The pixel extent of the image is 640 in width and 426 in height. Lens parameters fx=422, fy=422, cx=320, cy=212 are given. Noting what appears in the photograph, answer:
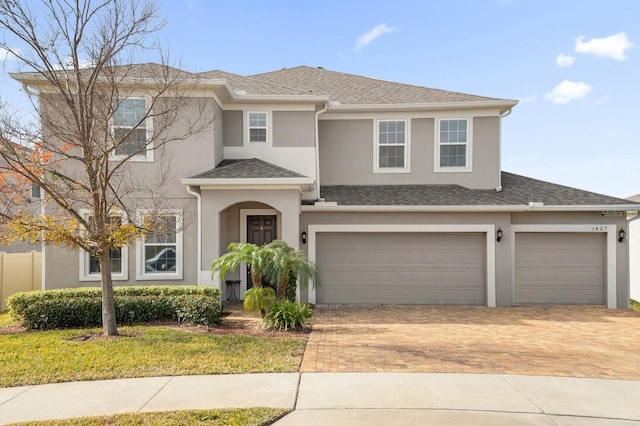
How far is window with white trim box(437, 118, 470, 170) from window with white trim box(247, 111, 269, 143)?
216 inches

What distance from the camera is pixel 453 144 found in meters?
13.5

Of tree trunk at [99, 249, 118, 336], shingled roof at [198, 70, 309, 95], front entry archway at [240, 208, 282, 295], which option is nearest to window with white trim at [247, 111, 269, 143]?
shingled roof at [198, 70, 309, 95]

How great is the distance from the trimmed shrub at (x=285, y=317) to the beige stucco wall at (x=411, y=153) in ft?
19.0

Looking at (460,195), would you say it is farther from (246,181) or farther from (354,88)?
(246,181)

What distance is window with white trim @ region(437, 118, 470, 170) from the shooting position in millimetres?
13438

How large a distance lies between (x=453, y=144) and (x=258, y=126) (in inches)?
243

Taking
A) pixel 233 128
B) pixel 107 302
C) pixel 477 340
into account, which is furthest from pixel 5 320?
pixel 477 340

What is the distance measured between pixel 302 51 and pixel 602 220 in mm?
13116

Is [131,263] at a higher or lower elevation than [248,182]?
lower

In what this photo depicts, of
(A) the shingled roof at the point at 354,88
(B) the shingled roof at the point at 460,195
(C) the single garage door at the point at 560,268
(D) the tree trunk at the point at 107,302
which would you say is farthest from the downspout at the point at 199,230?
(C) the single garage door at the point at 560,268

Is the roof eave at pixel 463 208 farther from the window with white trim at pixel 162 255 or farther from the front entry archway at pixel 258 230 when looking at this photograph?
the window with white trim at pixel 162 255

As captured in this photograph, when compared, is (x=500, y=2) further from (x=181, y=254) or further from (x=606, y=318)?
(x=181, y=254)

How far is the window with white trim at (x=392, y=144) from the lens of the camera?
13578 millimetres

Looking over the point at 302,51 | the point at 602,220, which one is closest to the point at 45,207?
the point at 302,51
